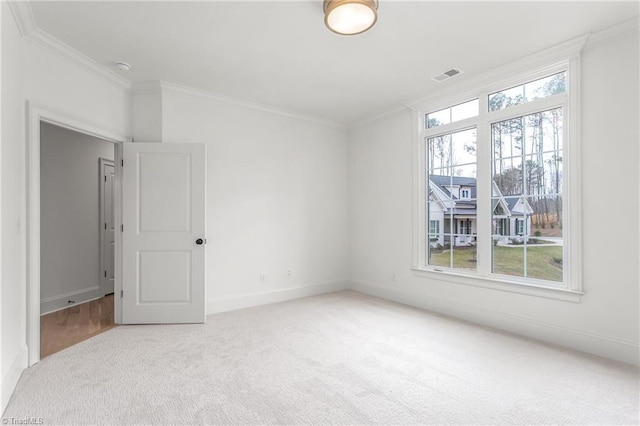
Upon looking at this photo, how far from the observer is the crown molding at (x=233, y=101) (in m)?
3.82

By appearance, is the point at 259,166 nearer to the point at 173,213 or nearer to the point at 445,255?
the point at 173,213

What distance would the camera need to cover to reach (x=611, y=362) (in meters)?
2.74

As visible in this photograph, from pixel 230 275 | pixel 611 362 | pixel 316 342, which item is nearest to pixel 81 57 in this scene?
pixel 230 275

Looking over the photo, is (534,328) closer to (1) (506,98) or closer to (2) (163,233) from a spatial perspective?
(1) (506,98)

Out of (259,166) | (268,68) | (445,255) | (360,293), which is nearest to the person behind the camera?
(268,68)

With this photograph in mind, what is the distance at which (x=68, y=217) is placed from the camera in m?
4.66

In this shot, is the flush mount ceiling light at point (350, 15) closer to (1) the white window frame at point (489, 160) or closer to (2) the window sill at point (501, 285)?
(1) the white window frame at point (489, 160)

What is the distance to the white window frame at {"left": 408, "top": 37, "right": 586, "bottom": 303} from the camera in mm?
3039

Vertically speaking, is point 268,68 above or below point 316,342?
above

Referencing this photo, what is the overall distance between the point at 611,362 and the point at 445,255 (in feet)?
5.96

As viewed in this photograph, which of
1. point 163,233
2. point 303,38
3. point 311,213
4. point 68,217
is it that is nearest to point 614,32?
point 303,38

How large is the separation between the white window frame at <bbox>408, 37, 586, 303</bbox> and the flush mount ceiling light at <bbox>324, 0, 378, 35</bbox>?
1.85 m

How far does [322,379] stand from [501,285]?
2230 millimetres

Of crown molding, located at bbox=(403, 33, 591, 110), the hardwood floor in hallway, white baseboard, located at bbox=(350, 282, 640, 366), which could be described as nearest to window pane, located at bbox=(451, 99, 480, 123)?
crown molding, located at bbox=(403, 33, 591, 110)
